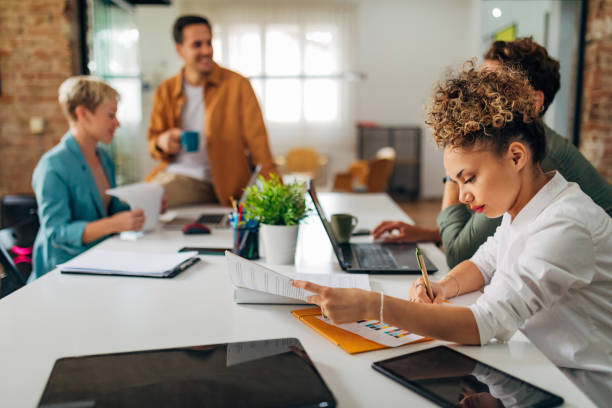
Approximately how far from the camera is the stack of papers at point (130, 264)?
4.69ft

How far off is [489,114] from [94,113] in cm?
169

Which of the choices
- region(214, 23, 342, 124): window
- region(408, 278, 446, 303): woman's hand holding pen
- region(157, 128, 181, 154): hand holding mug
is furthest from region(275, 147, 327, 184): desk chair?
region(408, 278, 446, 303): woman's hand holding pen

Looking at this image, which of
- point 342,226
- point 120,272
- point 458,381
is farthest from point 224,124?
point 458,381

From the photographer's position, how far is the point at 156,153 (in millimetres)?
2834

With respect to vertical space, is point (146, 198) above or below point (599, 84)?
below

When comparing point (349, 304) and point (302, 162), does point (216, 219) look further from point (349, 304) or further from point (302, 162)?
point (302, 162)

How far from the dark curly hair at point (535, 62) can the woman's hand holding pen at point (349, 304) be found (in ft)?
3.22

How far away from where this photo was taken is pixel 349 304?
96cm

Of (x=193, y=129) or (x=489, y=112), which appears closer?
(x=489, y=112)

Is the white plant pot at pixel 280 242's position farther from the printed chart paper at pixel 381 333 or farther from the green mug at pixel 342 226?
the printed chart paper at pixel 381 333

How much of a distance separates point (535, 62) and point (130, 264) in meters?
1.35

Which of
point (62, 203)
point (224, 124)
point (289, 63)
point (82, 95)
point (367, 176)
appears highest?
point (289, 63)

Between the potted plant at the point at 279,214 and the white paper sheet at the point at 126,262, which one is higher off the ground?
the potted plant at the point at 279,214

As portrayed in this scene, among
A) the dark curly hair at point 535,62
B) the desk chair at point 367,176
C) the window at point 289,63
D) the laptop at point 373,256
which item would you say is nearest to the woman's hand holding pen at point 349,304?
the laptop at point 373,256
